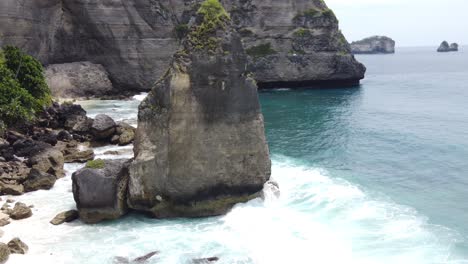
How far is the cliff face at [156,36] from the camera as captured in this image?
2525 inches

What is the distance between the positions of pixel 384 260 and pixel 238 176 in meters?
8.42

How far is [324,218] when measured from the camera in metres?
23.7

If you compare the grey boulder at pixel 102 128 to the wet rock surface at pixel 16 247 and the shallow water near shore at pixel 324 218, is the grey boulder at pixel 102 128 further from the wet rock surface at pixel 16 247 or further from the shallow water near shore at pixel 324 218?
the wet rock surface at pixel 16 247

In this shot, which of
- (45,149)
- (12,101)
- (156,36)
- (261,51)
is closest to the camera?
(45,149)

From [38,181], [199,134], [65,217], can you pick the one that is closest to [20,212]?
[65,217]

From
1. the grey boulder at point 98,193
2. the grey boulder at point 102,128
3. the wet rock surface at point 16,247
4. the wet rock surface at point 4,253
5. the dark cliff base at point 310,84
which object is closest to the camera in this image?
the wet rock surface at point 4,253

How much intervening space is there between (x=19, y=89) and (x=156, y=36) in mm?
36554

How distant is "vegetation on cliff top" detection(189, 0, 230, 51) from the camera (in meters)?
24.2

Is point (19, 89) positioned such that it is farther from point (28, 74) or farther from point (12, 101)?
point (28, 74)

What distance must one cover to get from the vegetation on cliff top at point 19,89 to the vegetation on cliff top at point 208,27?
20563mm

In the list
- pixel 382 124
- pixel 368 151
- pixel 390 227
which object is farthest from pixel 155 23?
pixel 390 227

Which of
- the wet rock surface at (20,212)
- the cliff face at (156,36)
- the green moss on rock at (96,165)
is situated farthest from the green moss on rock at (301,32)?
the wet rock surface at (20,212)

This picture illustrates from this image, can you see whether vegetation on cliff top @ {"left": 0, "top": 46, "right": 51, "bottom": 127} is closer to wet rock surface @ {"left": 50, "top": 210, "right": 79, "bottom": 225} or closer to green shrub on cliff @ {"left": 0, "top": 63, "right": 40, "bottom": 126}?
green shrub on cliff @ {"left": 0, "top": 63, "right": 40, "bottom": 126}

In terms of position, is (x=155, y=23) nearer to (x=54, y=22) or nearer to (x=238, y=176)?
(x=54, y=22)
